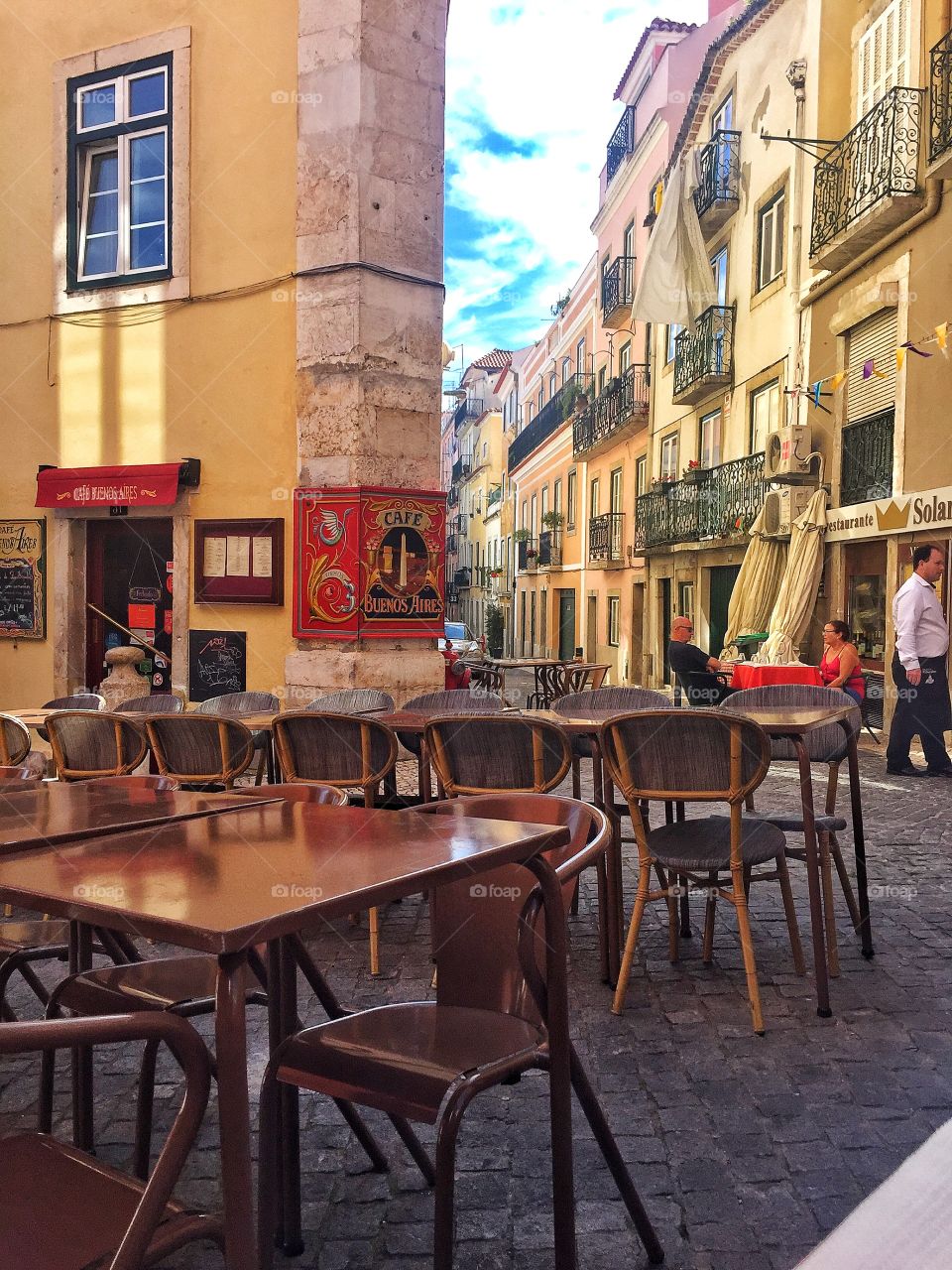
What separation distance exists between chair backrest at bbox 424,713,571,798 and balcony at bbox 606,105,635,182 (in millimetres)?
23817

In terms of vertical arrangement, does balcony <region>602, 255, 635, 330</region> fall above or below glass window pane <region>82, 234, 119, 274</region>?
above

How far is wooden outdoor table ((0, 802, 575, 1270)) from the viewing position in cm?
146

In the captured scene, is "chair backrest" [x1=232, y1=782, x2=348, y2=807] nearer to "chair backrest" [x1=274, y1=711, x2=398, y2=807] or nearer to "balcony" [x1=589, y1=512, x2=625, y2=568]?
"chair backrest" [x1=274, y1=711, x2=398, y2=807]

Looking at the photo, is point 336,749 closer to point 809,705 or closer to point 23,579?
point 809,705

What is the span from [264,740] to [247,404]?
494 centimetres

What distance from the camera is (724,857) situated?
3672mm

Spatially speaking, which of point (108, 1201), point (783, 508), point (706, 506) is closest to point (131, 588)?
point (108, 1201)

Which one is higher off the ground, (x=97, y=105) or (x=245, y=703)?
(x=97, y=105)

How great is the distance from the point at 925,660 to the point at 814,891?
19.7 feet

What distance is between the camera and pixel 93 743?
4.61 m

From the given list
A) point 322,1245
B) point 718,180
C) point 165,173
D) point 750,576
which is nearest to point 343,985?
point 322,1245

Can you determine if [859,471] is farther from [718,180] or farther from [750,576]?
[718,180]

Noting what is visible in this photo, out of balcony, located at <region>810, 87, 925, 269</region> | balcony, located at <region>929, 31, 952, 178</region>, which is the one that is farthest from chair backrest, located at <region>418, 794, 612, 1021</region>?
balcony, located at <region>810, 87, 925, 269</region>

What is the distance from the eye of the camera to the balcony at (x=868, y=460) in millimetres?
12828
